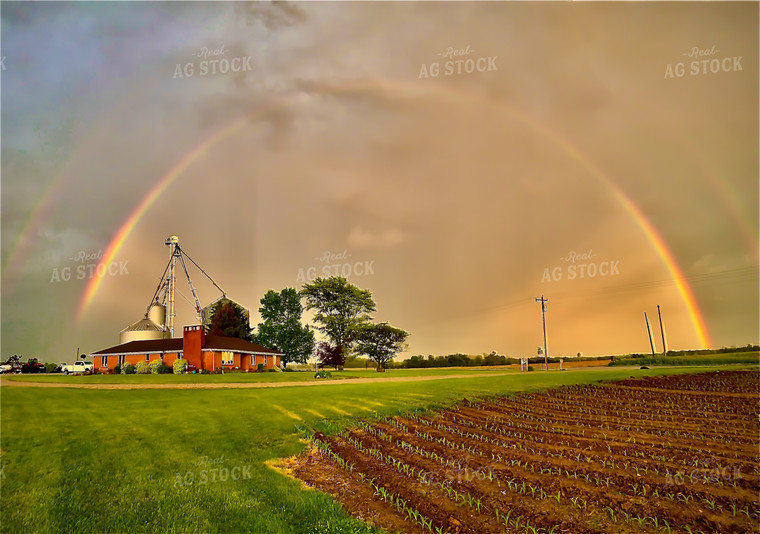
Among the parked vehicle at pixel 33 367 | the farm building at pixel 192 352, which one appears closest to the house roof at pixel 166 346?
the farm building at pixel 192 352

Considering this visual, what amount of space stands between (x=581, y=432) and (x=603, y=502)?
5.97 meters

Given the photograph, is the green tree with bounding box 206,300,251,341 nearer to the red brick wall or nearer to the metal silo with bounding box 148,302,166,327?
the metal silo with bounding box 148,302,166,327

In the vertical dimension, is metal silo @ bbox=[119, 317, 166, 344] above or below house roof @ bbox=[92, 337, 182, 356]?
above

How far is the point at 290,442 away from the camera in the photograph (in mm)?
12312

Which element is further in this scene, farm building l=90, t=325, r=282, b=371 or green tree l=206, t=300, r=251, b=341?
green tree l=206, t=300, r=251, b=341

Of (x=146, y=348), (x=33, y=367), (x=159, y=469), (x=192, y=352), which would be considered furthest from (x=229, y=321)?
(x=159, y=469)

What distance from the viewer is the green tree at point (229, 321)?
75.7 m

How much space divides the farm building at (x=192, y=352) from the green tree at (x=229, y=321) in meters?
13.4

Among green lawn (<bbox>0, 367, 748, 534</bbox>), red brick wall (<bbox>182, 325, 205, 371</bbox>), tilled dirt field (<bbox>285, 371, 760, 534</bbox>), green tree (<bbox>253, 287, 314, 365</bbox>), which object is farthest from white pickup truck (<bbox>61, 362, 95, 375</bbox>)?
tilled dirt field (<bbox>285, 371, 760, 534</bbox>)

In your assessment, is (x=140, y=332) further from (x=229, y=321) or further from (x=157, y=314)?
(x=229, y=321)

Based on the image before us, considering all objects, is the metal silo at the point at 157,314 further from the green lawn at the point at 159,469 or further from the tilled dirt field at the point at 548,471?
the tilled dirt field at the point at 548,471

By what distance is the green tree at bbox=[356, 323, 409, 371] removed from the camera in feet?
239

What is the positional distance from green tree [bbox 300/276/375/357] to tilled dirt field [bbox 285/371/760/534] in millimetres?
52719

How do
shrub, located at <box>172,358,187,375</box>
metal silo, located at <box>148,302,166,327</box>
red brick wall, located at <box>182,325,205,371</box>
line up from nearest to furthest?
shrub, located at <box>172,358,187,375</box> → red brick wall, located at <box>182,325,205,371</box> → metal silo, located at <box>148,302,166,327</box>
